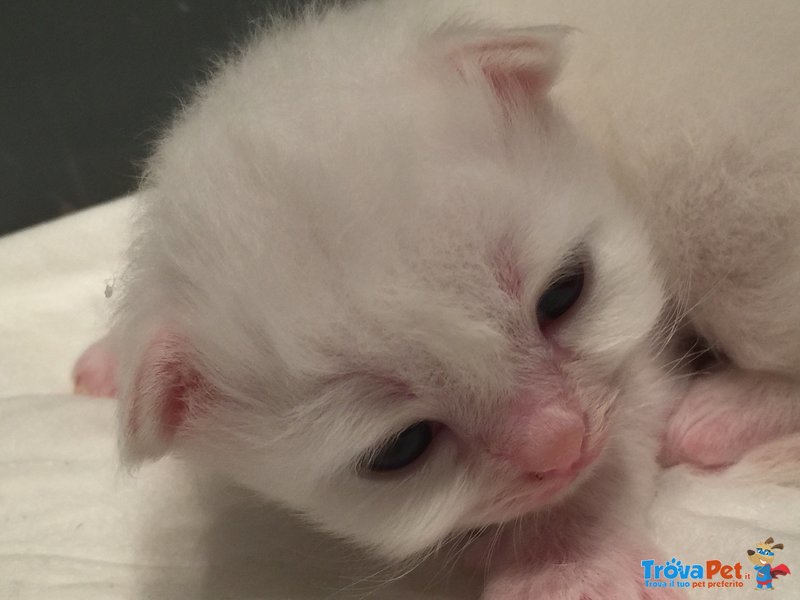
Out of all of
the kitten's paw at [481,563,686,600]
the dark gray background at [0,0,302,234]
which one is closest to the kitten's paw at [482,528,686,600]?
the kitten's paw at [481,563,686,600]

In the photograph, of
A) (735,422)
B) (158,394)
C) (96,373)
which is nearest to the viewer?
(158,394)

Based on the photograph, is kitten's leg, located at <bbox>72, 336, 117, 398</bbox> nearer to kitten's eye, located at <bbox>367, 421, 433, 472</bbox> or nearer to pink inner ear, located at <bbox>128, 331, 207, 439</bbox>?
pink inner ear, located at <bbox>128, 331, 207, 439</bbox>

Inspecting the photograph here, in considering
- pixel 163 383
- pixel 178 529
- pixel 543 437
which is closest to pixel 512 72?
pixel 543 437

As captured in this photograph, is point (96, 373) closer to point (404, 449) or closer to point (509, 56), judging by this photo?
point (404, 449)

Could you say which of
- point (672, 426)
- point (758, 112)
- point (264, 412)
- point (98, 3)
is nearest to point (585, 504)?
point (672, 426)

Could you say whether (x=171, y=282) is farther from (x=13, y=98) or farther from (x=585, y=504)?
(x=13, y=98)
